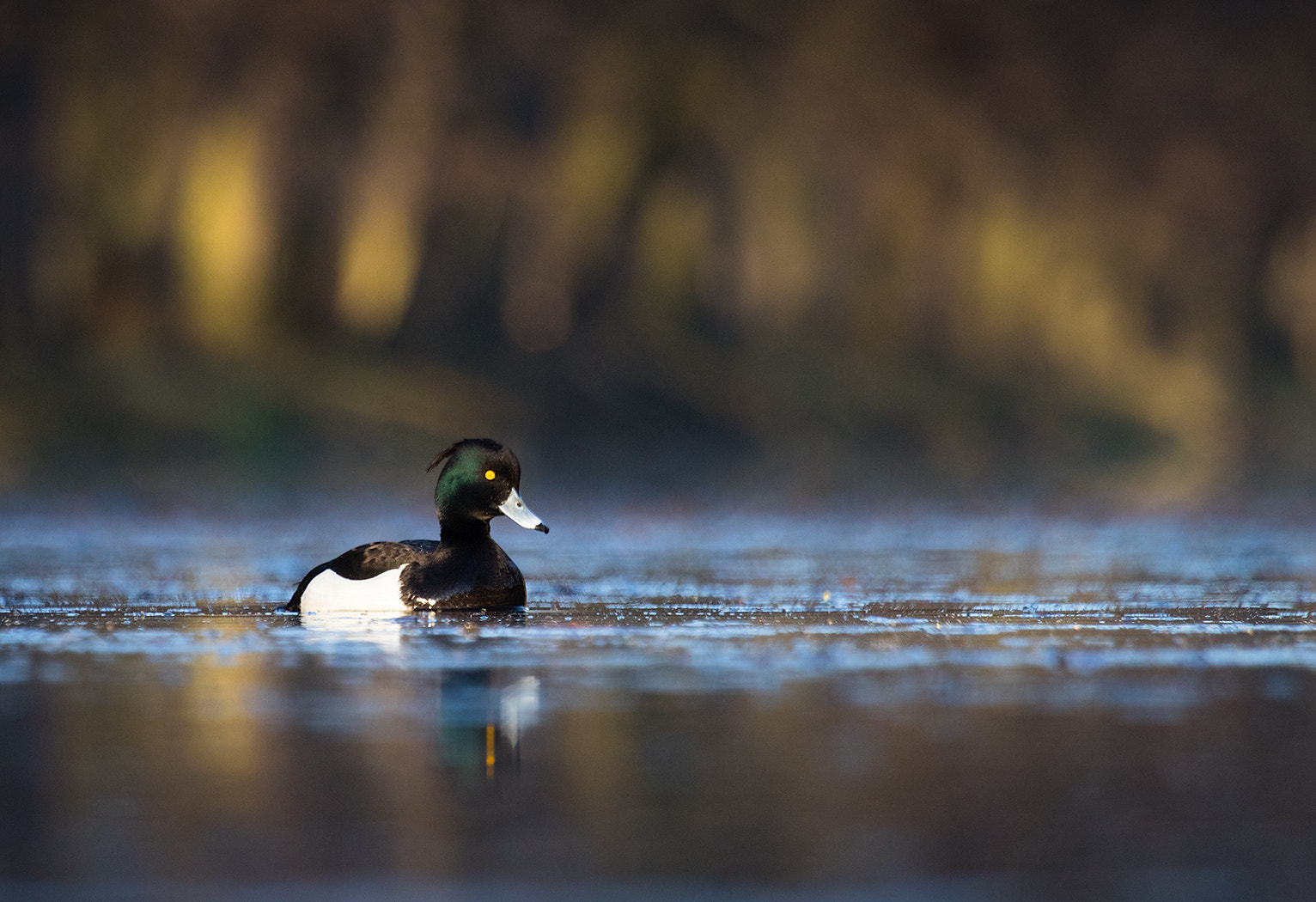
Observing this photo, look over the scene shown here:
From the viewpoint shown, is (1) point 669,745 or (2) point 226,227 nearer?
(1) point 669,745

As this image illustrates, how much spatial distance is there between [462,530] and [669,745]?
5132mm

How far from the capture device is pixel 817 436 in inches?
1929

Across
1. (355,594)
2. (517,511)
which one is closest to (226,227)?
(517,511)

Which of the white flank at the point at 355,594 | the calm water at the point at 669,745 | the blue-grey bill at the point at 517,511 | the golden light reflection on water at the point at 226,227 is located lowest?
the calm water at the point at 669,745

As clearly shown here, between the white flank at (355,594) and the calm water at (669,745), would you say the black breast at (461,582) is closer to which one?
the white flank at (355,594)

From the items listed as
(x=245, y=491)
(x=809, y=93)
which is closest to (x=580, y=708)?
(x=245, y=491)

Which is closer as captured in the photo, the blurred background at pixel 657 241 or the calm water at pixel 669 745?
the calm water at pixel 669 745

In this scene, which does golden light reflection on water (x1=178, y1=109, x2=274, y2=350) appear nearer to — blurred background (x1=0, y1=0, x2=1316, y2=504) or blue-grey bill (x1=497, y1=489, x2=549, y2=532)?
blurred background (x1=0, y1=0, x2=1316, y2=504)

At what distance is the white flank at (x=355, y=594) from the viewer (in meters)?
11.1

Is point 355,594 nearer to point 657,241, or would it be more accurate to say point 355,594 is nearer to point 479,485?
point 479,485

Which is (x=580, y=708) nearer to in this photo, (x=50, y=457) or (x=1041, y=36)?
(x=50, y=457)

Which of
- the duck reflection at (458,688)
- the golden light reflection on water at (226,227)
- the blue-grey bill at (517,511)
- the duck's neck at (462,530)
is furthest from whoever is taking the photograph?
the golden light reflection on water at (226,227)

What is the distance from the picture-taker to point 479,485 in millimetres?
11727

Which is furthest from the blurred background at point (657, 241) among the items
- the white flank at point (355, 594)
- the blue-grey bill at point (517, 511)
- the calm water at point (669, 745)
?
the calm water at point (669, 745)
